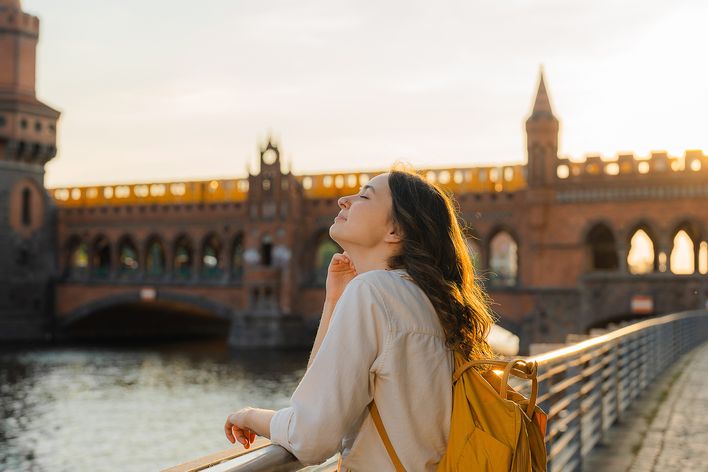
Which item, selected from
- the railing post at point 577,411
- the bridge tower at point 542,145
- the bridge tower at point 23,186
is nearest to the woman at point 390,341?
the railing post at point 577,411

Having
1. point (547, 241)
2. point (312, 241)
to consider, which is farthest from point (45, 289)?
point (547, 241)

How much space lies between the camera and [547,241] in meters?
34.2

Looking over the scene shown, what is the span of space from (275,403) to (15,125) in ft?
84.2

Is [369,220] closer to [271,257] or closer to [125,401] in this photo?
[125,401]

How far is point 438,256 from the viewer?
2.56 metres

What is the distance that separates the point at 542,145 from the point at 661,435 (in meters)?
26.7

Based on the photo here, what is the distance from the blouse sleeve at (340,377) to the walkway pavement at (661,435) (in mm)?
5078

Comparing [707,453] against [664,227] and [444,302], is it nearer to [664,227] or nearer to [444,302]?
[444,302]

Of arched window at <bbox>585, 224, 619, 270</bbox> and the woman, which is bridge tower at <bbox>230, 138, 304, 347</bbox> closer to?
arched window at <bbox>585, 224, 619, 270</bbox>

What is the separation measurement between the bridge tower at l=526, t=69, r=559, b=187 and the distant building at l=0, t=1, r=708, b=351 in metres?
0.05

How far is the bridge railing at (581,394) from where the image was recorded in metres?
2.38

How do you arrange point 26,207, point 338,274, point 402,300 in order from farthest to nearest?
point 26,207, point 338,274, point 402,300

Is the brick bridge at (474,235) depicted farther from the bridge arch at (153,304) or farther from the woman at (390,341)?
the woman at (390,341)

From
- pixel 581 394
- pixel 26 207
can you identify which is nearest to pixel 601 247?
pixel 26 207
